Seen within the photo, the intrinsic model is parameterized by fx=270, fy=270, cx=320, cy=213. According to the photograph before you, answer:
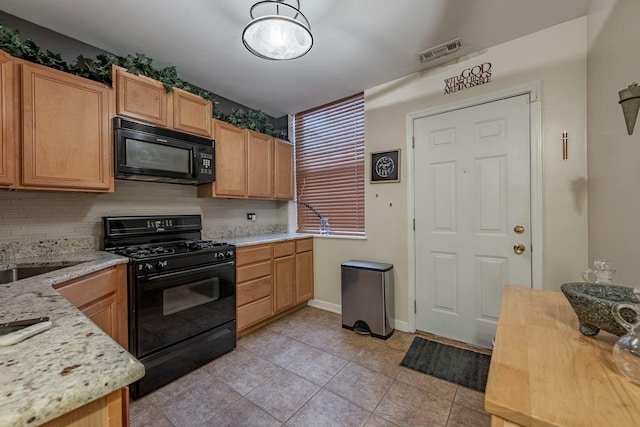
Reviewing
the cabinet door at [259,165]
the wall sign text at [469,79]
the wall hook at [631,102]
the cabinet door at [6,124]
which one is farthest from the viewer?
the cabinet door at [259,165]

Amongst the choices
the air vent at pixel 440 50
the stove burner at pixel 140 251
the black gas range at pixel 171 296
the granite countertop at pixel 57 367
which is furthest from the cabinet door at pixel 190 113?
the air vent at pixel 440 50

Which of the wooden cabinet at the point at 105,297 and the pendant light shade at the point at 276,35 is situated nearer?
the wooden cabinet at the point at 105,297

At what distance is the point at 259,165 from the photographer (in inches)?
127

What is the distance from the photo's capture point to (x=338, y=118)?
343cm

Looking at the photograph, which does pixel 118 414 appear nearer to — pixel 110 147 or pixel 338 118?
pixel 110 147

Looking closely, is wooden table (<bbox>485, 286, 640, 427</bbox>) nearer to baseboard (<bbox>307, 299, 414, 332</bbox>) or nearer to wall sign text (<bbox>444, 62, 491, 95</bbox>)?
baseboard (<bbox>307, 299, 414, 332</bbox>)

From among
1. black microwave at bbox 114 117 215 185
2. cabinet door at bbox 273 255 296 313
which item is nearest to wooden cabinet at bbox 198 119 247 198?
black microwave at bbox 114 117 215 185

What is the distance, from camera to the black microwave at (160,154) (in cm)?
205

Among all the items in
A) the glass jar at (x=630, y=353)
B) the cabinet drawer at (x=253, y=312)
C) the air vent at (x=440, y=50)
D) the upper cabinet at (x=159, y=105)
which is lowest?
the cabinet drawer at (x=253, y=312)

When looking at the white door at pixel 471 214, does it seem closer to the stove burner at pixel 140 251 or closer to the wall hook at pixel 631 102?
the wall hook at pixel 631 102

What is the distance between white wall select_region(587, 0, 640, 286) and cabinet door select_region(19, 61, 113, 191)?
3.15 meters

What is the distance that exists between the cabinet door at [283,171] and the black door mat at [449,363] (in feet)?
7.41

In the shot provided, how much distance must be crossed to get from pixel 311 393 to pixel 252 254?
1.36 metres

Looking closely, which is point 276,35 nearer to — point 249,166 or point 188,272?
point 249,166
